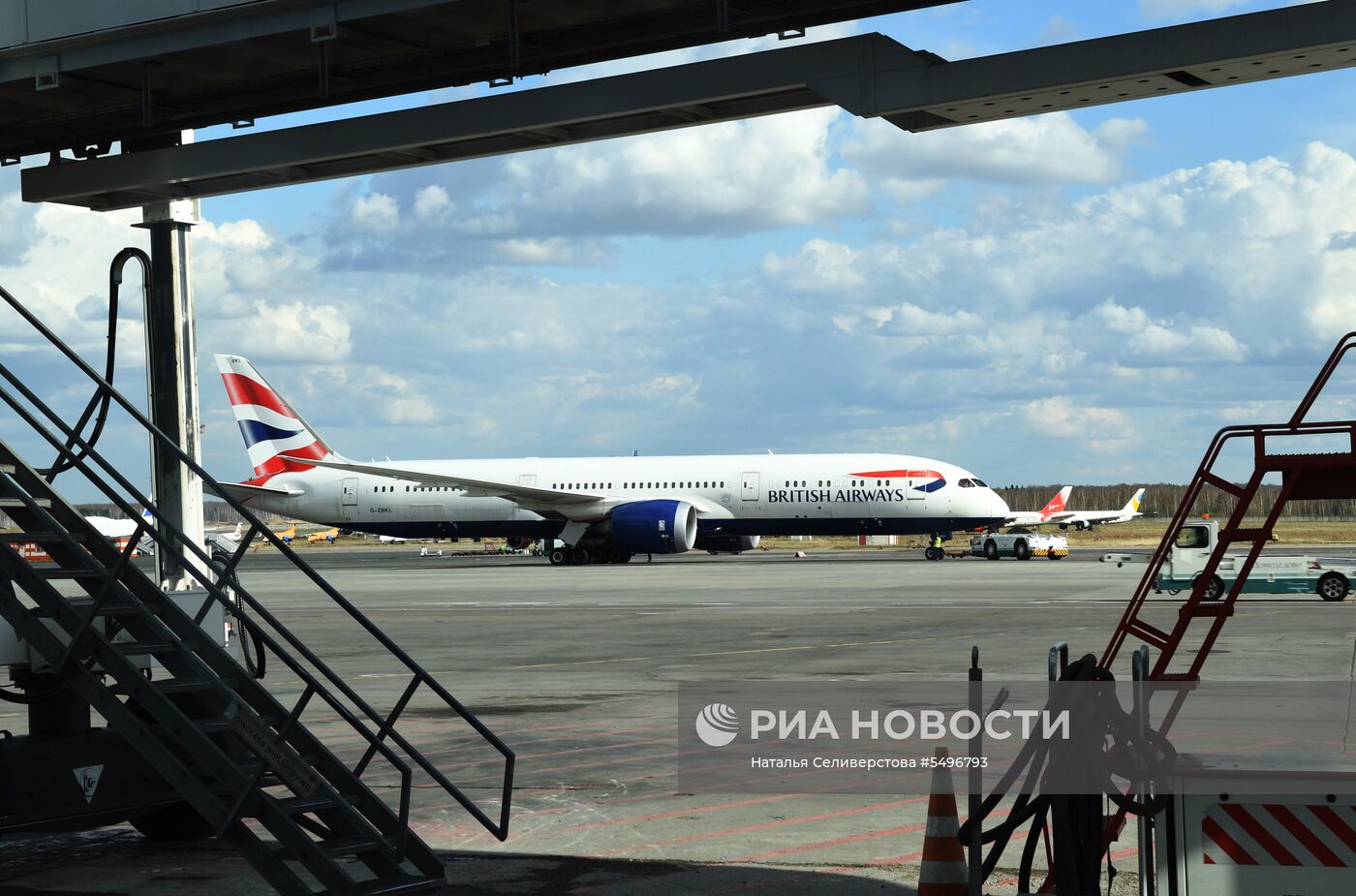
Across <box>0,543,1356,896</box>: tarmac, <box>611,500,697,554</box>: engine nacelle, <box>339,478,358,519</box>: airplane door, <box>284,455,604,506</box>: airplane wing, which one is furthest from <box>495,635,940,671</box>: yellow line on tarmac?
<box>339,478,358,519</box>: airplane door

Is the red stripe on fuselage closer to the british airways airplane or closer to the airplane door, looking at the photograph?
the british airways airplane

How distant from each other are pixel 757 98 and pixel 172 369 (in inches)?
238

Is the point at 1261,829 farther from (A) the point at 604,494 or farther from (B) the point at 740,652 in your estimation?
(A) the point at 604,494

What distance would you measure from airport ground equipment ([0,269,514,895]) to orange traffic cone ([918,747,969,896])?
272cm

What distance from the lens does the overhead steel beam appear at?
7.67 metres

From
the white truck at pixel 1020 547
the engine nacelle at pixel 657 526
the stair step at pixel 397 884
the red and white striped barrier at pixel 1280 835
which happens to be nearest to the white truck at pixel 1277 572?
the engine nacelle at pixel 657 526

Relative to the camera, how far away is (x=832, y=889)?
28.9 feet

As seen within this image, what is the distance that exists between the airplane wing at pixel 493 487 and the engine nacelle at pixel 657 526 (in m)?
2.50

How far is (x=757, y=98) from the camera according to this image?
9.41m

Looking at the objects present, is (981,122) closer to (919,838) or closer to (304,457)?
(919,838)

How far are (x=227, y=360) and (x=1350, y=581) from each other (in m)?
47.6

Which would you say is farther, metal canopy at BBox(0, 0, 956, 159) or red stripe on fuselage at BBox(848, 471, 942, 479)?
red stripe on fuselage at BBox(848, 471, 942, 479)

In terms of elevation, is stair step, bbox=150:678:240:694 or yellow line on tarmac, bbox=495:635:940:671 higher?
stair step, bbox=150:678:240:694

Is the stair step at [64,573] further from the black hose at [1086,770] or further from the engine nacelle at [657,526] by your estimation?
the engine nacelle at [657,526]
